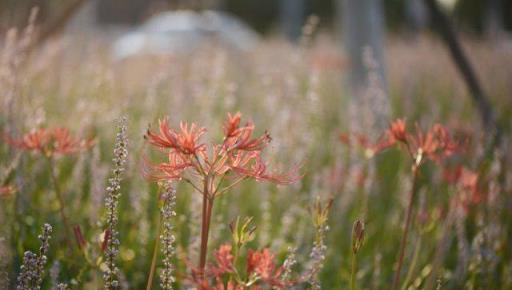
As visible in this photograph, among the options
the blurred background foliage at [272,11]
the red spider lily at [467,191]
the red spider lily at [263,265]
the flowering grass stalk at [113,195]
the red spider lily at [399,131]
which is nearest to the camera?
the red spider lily at [263,265]

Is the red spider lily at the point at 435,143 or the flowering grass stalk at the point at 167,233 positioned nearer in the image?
the flowering grass stalk at the point at 167,233

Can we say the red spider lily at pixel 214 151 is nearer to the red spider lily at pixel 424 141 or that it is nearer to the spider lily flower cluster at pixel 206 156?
the spider lily flower cluster at pixel 206 156

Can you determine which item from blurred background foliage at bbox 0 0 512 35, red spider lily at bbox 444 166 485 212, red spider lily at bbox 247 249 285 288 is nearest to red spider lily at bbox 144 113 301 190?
red spider lily at bbox 247 249 285 288

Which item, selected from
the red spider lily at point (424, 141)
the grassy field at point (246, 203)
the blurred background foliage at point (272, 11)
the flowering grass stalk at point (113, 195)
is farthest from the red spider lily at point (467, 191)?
the blurred background foliage at point (272, 11)

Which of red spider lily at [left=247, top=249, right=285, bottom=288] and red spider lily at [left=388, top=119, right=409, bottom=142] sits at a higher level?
red spider lily at [left=388, top=119, right=409, bottom=142]

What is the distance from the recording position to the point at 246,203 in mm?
2316

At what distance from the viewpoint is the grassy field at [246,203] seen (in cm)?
100

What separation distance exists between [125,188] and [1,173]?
481 mm

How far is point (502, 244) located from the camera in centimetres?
178

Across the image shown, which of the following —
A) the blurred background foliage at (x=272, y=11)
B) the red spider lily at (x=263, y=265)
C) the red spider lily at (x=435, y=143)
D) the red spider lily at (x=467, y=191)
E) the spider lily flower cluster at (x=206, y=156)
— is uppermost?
the blurred background foliage at (x=272, y=11)

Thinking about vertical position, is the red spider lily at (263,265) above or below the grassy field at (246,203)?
below

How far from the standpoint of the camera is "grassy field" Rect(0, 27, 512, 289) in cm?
100

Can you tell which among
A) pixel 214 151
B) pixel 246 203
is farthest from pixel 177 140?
pixel 246 203

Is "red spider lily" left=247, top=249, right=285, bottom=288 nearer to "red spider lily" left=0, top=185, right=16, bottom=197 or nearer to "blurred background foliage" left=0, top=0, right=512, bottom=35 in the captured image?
"red spider lily" left=0, top=185, right=16, bottom=197
